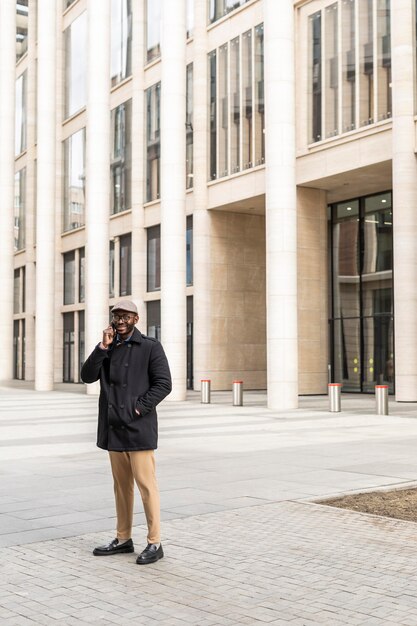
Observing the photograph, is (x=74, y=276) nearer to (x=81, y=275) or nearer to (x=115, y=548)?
(x=81, y=275)

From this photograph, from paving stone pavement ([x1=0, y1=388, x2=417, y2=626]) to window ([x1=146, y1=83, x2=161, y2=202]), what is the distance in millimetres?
24012

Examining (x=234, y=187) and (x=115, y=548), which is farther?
(x=234, y=187)

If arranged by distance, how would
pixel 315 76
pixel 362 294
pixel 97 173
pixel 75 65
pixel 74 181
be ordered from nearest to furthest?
pixel 315 76 < pixel 97 173 < pixel 362 294 < pixel 75 65 < pixel 74 181

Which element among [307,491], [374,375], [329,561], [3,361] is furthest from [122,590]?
[3,361]

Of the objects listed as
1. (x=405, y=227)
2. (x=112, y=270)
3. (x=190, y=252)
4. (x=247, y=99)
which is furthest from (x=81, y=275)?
(x=405, y=227)

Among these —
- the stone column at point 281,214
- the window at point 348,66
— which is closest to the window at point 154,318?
the window at point 348,66

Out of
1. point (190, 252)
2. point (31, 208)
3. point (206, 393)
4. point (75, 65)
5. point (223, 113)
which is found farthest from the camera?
point (31, 208)

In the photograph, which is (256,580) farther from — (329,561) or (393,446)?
(393,446)

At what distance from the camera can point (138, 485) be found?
6332mm

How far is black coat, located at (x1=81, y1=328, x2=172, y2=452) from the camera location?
6.19 metres

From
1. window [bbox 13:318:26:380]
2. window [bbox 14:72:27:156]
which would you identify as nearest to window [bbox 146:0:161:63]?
window [bbox 14:72:27:156]

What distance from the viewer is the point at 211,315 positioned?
110ft

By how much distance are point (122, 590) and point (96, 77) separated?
29.3 meters

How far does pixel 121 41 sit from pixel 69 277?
42.6 feet
